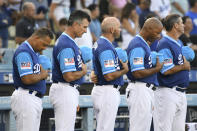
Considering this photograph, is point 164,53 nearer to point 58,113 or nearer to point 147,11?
point 58,113

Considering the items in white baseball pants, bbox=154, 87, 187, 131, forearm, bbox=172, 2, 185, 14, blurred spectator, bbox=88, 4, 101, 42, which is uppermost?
forearm, bbox=172, 2, 185, 14

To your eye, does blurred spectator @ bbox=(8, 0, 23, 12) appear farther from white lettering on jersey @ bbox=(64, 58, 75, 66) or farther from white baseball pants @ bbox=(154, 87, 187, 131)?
white lettering on jersey @ bbox=(64, 58, 75, 66)

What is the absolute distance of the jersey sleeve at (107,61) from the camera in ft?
24.2

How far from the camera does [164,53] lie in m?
7.89

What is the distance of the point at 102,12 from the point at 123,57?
5.86 m

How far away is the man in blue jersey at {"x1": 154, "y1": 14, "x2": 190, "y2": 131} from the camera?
308 inches

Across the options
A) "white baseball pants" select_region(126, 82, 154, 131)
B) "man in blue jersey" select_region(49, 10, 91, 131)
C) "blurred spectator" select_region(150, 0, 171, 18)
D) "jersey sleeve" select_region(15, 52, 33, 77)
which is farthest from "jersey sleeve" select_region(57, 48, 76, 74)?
"blurred spectator" select_region(150, 0, 171, 18)

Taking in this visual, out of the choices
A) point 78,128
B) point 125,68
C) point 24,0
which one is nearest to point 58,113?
point 125,68

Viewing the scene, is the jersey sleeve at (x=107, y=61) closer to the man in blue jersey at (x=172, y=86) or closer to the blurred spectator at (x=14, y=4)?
the man in blue jersey at (x=172, y=86)

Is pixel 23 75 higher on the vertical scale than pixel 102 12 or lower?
lower

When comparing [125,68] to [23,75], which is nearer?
[23,75]

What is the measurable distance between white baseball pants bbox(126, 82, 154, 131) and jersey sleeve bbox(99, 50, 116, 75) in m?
0.45

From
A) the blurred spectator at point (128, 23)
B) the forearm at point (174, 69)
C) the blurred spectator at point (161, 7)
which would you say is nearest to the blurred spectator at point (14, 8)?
the blurred spectator at point (128, 23)

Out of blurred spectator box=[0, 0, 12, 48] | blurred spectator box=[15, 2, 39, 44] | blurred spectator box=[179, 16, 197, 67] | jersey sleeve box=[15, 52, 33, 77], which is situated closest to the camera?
jersey sleeve box=[15, 52, 33, 77]
